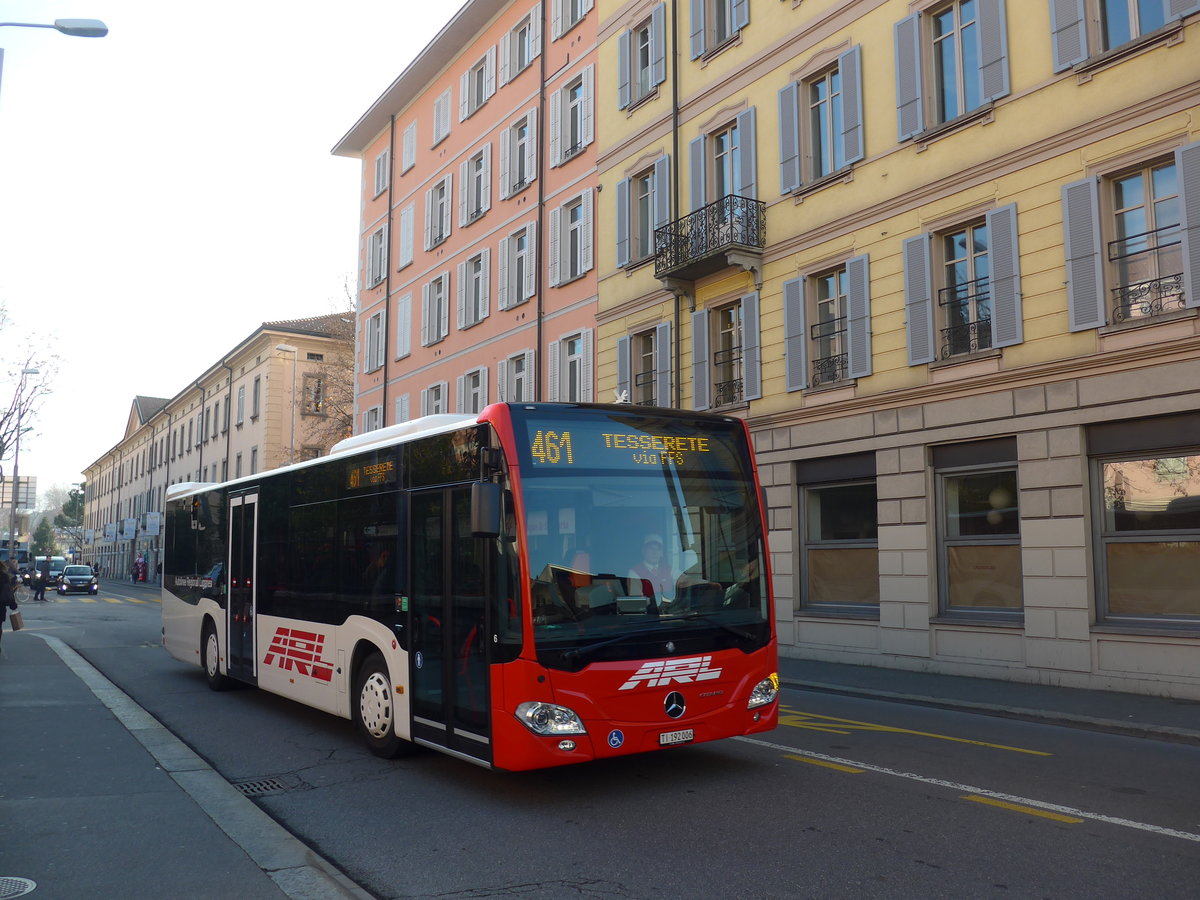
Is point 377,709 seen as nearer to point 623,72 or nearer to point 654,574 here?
point 654,574

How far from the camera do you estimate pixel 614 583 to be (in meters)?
7.15

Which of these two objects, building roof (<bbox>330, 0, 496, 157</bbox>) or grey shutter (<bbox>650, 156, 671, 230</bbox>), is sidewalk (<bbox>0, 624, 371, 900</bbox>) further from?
building roof (<bbox>330, 0, 496, 157</bbox>)

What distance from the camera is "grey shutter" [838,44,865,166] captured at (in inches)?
704

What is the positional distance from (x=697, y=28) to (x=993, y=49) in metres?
8.20

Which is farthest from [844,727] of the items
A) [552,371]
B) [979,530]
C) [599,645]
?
[552,371]

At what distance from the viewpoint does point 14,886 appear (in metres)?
Answer: 5.35

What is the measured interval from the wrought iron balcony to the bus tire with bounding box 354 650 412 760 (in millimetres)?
12769

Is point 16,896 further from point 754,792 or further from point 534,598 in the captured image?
point 754,792

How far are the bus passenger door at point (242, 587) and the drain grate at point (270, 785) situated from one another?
12.8 feet

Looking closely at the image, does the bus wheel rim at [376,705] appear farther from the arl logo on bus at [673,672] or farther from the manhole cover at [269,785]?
the arl logo on bus at [673,672]

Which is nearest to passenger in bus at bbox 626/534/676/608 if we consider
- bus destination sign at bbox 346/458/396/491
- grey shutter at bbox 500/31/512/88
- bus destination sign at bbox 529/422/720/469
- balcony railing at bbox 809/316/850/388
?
bus destination sign at bbox 529/422/720/469

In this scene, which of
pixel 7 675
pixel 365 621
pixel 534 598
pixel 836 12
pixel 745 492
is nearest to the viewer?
pixel 534 598

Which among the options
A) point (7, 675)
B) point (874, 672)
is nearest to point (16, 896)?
point (7, 675)

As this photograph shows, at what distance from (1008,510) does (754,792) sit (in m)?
9.42
